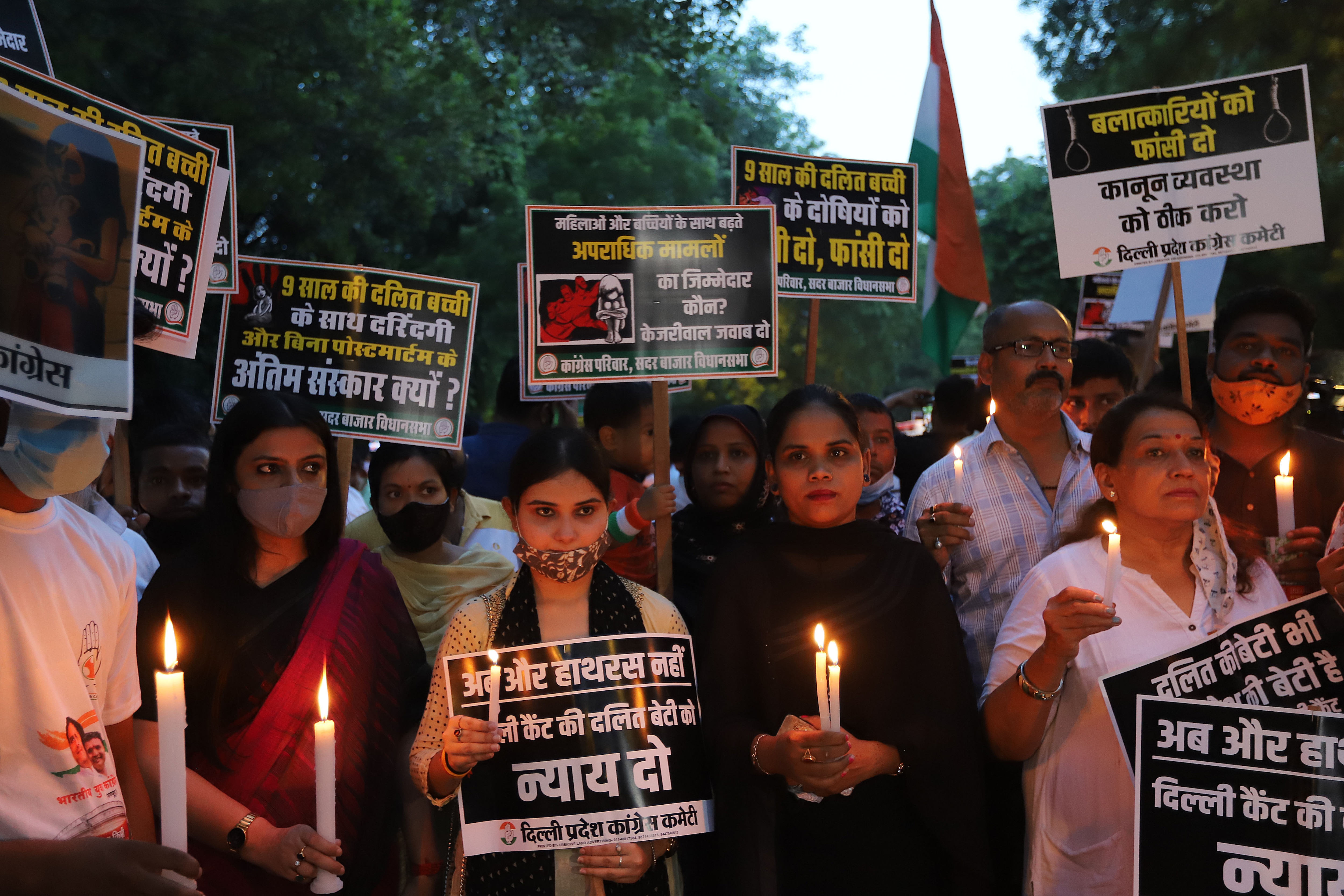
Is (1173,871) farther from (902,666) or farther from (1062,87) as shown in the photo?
(1062,87)

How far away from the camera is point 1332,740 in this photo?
8.52ft

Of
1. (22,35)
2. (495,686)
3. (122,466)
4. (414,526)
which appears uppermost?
(22,35)

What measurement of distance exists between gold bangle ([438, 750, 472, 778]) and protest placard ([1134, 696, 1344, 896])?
1587 mm

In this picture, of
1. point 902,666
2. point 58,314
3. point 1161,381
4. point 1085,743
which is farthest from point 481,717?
point 1161,381

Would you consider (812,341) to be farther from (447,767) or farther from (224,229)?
(447,767)

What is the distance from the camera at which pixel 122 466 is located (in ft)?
13.8

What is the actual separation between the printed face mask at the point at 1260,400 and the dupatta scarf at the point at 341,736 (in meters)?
2.77

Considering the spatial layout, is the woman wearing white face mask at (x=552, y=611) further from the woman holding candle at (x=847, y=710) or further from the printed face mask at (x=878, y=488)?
the printed face mask at (x=878, y=488)

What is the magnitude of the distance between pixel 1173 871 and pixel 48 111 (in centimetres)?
283

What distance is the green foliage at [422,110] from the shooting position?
12438 mm

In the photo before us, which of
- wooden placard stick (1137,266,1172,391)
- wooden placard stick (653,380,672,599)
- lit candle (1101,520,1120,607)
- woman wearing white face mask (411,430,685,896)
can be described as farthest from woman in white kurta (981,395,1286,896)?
wooden placard stick (1137,266,1172,391)

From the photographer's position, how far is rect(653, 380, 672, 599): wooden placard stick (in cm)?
406

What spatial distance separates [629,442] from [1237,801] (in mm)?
3185

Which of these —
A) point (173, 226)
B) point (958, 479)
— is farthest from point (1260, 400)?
point (173, 226)
